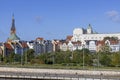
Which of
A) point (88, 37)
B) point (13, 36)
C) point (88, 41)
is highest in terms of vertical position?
point (88, 37)

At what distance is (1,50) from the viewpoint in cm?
10394

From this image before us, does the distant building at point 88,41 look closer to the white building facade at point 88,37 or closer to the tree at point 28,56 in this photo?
the white building facade at point 88,37

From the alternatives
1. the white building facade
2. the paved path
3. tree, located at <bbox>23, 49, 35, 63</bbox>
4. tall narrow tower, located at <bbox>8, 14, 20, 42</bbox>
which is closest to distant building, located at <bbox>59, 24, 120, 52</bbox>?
the white building facade

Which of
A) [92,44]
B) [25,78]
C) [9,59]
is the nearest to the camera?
[25,78]

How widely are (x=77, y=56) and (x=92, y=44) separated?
58.1 m

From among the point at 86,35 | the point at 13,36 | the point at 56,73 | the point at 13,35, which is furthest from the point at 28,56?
the point at 86,35

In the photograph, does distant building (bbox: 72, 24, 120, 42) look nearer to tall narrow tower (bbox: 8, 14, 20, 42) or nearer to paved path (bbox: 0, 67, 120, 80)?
tall narrow tower (bbox: 8, 14, 20, 42)

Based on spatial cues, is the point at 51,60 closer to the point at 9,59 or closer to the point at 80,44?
the point at 9,59

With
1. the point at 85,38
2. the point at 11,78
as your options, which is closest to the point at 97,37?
the point at 85,38

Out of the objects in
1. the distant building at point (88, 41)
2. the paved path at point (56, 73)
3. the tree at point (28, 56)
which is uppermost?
the distant building at point (88, 41)

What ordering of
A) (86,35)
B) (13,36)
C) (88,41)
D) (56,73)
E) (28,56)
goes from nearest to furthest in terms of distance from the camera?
(56,73), (28,56), (88,41), (13,36), (86,35)

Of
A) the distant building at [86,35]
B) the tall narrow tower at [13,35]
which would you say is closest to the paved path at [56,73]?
the tall narrow tower at [13,35]

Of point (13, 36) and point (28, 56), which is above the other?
point (13, 36)

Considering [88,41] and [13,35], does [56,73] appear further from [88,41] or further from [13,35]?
[13,35]
